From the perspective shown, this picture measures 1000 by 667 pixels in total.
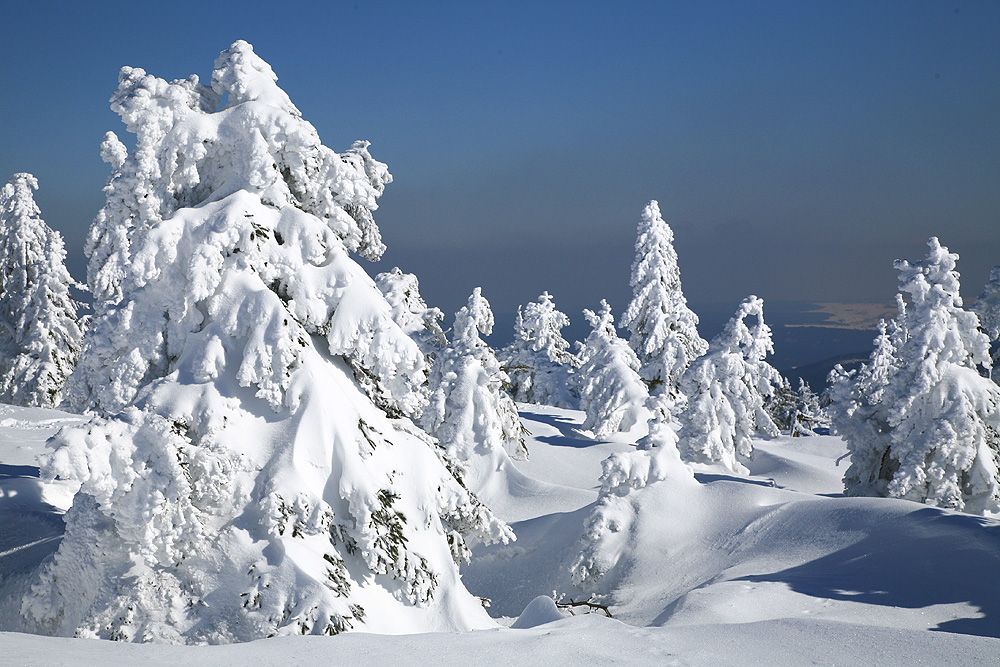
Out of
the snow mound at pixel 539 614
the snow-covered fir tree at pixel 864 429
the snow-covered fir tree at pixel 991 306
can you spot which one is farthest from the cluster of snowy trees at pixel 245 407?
the snow-covered fir tree at pixel 991 306

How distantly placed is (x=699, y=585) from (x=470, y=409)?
12.3 meters

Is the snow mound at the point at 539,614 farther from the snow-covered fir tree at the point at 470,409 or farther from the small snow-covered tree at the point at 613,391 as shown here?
the small snow-covered tree at the point at 613,391

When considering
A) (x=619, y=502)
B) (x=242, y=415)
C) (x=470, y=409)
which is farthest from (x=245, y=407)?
(x=470, y=409)

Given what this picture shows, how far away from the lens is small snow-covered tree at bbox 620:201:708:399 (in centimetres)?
3547

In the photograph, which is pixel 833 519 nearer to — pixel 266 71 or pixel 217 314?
pixel 217 314

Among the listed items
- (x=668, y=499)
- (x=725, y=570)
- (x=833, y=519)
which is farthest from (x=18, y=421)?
(x=833, y=519)

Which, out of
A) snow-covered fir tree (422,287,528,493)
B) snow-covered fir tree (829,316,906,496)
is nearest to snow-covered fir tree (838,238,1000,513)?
snow-covered fir tree (829,316,906,496)

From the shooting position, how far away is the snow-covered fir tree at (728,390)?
2945 centimetres

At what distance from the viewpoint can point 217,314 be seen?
9688 millimetres

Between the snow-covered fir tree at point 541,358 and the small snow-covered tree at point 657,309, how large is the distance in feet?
42.6

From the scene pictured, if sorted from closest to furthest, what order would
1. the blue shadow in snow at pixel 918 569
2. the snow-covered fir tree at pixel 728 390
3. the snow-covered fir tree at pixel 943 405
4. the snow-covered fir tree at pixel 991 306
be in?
the blue shadow in snow at pixel 918 569 → the snow-covered fir tree at pixel 943 405 → the snow-covered fir tree at pixel 728 390 → the snow-covered fir tree at pixel 991 306

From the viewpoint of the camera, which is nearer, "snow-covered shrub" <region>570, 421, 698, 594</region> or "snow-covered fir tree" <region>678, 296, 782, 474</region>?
"snow-covered shrub" <region>570, 421, 698, 594</region>

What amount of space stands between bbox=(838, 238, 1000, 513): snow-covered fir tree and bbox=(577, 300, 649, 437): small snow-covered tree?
13947mm

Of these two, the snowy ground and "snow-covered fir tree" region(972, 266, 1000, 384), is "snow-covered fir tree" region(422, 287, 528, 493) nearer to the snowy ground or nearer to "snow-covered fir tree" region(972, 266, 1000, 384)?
the snowy ground
